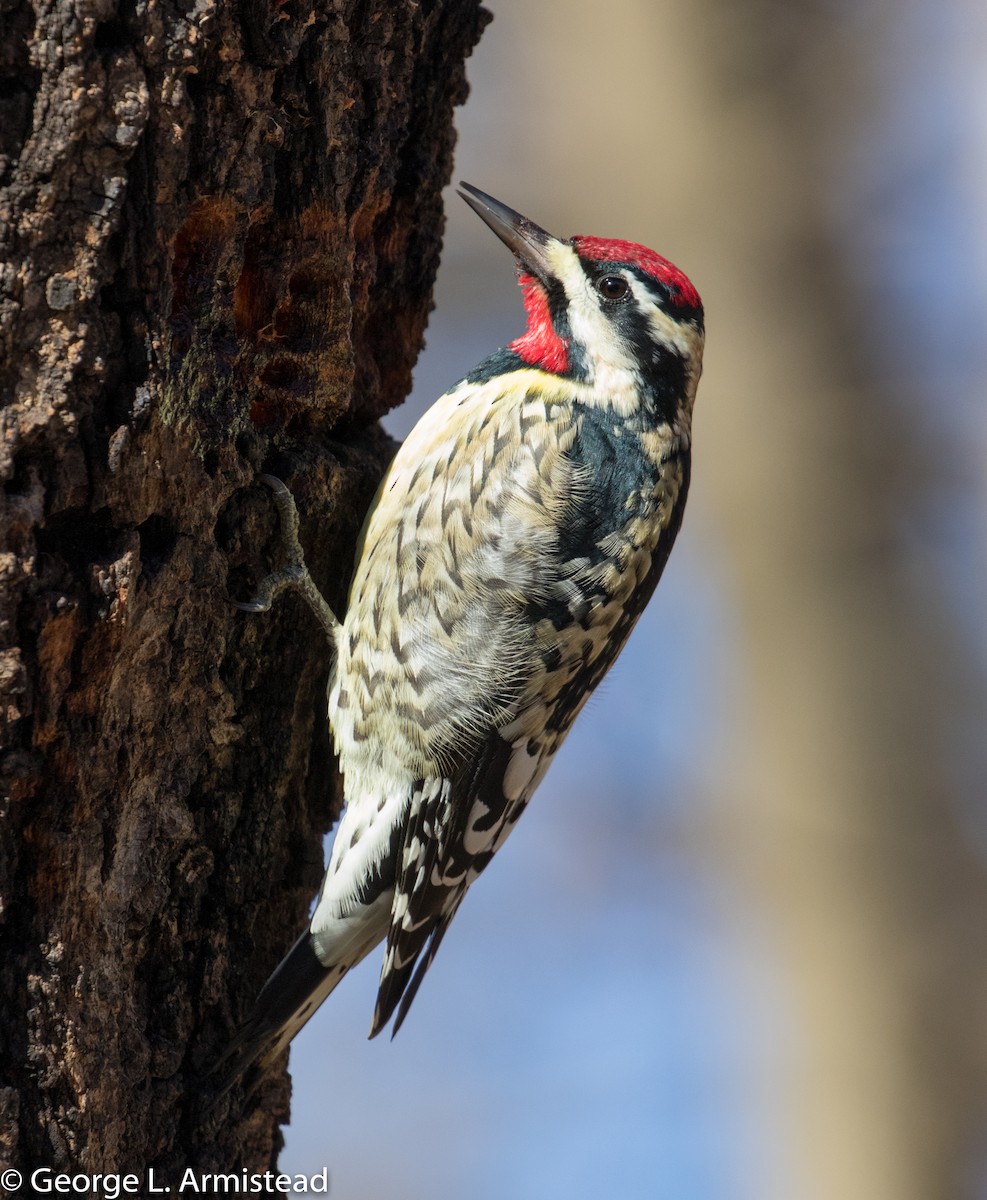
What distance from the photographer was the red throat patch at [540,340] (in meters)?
3.48

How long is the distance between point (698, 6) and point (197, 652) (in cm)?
494

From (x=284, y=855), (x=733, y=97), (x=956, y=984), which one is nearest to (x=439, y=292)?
(x=733, y=97)

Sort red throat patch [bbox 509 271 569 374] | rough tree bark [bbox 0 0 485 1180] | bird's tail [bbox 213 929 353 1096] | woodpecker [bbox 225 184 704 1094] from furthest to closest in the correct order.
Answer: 1. red throat patch [bbox 509 271 569 374]
2. woodpecker [bbox 225 184 704 1094]
3. bird's tail [bbox 213 929 353 1096]
4. rough tree bark [bbox 0 0 485 1180]

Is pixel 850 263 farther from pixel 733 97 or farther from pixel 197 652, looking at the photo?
pixel 197 652

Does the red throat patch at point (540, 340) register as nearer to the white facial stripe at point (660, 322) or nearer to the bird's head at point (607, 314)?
the bird's head at point (607, 314)

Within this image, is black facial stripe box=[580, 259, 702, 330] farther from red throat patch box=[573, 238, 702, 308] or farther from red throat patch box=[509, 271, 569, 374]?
red throat patch box=[509, 271, 569, 374]

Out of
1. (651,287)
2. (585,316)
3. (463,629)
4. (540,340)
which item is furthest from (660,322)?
(463,629)

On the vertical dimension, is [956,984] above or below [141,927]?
below

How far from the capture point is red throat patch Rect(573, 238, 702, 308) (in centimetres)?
350

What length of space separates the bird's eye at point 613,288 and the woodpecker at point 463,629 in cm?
33

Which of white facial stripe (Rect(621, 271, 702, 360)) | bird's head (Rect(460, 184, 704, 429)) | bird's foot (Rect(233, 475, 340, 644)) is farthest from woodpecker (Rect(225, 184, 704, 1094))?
white facial stripe (Rect(621, 271, 702, 360))

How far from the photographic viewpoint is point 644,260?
3.50 meters

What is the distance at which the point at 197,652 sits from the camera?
2586 millimetres

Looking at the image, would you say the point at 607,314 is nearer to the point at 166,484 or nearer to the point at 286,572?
the point at 286,572
